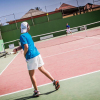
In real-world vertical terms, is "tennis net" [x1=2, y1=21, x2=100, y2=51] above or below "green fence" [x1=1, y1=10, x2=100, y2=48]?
below

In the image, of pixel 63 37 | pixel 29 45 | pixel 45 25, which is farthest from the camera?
pixel 45 25

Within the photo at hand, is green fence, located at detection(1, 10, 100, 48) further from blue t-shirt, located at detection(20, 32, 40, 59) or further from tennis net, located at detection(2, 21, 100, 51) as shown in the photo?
blue t-shirt, located at detection(20, 32, 40, 59)

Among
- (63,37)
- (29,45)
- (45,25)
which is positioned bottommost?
(63,37)

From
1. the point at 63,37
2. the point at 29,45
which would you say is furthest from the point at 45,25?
the point at 29,45

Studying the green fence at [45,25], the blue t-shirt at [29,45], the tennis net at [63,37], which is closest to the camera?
the blue t-shirt at [29,45]

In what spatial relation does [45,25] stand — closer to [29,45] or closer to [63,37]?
[63,37]

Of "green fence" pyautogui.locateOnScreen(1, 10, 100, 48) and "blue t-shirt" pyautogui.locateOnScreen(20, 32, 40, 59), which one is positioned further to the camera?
"green fence" pyautogui.locateOnScreen(1, 10, 100, 48)

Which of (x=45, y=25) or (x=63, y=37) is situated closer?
(x=63, y=37)

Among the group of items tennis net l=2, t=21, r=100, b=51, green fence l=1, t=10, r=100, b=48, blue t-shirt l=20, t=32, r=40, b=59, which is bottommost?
tennis net l=2, t=21, r=100, b=51

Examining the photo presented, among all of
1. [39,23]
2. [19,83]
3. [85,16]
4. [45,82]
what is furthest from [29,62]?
[85,16]

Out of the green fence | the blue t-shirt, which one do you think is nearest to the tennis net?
the green fence

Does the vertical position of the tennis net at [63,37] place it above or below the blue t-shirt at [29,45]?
below

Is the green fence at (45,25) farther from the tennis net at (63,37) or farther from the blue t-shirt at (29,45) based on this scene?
the blue t-shirt at (29,45)

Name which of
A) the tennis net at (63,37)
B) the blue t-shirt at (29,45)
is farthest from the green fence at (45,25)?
the blue t-shirt at (29,45)
